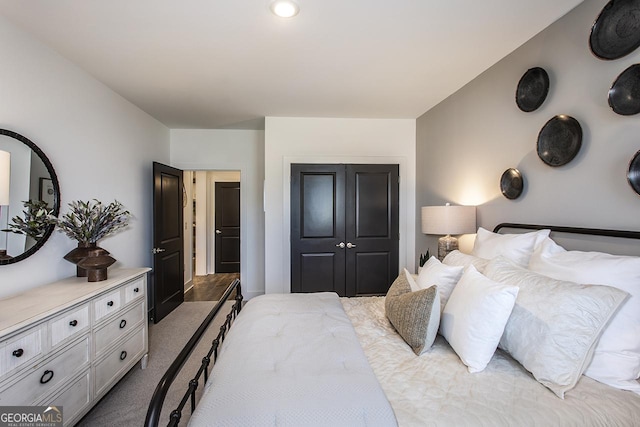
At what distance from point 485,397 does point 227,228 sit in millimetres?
5860

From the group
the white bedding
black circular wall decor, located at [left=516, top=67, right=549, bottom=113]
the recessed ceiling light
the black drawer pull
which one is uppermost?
the recessed ceiling light

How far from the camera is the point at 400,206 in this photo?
3.90 m

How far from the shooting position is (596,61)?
1595 millimetres

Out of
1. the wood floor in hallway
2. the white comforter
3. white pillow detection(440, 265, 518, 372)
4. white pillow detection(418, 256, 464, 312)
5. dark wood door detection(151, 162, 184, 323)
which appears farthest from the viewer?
the wood floor in hallway

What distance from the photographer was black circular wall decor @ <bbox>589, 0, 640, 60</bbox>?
1396 millimetres

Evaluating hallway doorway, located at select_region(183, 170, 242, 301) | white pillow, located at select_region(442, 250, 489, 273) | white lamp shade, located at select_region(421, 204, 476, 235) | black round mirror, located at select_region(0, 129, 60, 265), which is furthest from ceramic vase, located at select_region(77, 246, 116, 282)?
hallway doorway, located at select_region(183, 170, 242, 301)

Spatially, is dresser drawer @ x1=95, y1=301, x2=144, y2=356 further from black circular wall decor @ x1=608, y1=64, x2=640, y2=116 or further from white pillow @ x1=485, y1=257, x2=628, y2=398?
black circular wall decor @ x1=608, y1=64, x2=640, y2=116

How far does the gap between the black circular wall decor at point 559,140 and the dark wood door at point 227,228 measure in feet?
17.8

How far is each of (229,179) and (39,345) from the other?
501 cm

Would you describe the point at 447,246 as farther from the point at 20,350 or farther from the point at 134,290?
the point at 20,350

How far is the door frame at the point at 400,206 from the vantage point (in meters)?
3.76

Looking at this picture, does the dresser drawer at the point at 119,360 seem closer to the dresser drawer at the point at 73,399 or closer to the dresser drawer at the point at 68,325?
A: the dresser drawer at the point at 73,399

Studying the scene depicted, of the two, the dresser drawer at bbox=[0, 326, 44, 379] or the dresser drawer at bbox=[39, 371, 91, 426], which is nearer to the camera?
the dresser drawer at bbox=[0, 326, 44, 379]

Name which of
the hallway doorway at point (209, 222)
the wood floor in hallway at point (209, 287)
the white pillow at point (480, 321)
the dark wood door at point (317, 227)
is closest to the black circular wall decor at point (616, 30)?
the white pillow at point (480, 321)
